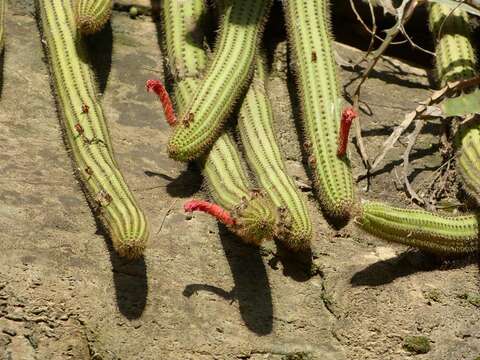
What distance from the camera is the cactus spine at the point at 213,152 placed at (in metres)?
4.36

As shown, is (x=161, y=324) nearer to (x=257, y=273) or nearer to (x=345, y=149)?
(x=257, y=273)

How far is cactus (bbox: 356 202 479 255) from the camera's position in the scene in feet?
15.2

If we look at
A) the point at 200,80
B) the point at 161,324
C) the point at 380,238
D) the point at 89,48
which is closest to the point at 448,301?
the point at 380,238

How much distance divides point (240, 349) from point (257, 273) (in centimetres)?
51

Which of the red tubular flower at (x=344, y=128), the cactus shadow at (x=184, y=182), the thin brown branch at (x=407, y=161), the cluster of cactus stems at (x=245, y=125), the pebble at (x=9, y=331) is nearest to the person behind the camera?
the pebble at (x=9, y=331)

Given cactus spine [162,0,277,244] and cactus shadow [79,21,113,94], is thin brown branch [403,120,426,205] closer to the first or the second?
cactus spine [162,0,277,244]

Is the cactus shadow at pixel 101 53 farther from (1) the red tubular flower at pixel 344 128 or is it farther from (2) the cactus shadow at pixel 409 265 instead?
(2) the cactus shadow at pixel 409 265

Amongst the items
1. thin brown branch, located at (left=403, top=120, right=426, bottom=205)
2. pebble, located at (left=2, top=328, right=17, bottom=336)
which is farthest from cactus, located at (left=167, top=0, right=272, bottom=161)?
pebble, located at (left=2, top=328, right=17, bottom=336)

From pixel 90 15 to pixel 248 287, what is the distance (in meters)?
1.83

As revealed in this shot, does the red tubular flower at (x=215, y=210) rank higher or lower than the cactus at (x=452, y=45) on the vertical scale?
lower

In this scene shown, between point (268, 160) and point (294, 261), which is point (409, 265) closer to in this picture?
point (294, 261)

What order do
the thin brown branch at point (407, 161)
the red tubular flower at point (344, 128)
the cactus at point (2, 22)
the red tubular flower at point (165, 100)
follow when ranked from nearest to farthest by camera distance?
the red tubular flower at point (344, 128) → the red tubular flower at point (165, 100) → the thin brown branch at point (407, 161) → the cactus at point (2, 22)

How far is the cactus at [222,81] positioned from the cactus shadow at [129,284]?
60cm

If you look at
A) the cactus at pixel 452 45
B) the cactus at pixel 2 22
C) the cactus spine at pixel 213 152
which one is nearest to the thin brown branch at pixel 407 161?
the cactus at pixel 452 45
